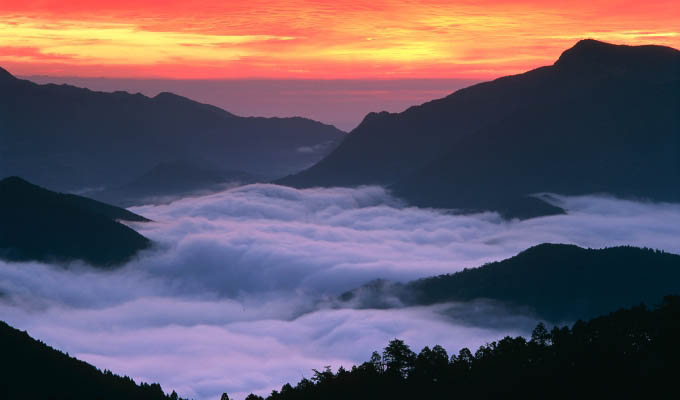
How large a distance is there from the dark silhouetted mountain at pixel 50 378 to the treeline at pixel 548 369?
50945mm

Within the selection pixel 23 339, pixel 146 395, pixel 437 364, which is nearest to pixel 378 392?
pixel 437 364

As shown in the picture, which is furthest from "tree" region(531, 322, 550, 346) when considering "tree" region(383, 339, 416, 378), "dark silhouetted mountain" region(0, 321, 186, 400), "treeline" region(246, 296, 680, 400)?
"dark silhouetted mountain" region(0, 321, 186, 400)

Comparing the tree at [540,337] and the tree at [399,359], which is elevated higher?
the tree at [540,337]

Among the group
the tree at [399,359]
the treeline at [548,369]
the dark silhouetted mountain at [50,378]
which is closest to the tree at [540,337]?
the treeline at [548,369]

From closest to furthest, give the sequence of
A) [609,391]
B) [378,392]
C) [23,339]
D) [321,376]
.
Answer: [609,391], [378,392], [321,376], [23,339]

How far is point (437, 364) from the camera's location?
3511 inches

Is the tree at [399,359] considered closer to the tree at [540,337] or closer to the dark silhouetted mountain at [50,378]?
the tree at [540,337]

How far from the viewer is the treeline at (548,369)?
247ft

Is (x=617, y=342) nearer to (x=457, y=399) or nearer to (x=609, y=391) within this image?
(x=609, y=391)

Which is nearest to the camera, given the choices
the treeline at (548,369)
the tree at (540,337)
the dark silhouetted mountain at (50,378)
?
the treeline at (548,369)

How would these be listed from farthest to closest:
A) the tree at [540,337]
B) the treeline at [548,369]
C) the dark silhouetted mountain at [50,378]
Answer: the dark silhouetted mountain at [50,378]
the tree at [540,337]
the treeline at [548,369]

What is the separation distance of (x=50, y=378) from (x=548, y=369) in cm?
8787

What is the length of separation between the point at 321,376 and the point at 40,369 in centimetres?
6498

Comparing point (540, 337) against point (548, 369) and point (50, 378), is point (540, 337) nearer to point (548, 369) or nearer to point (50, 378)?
point (548, 369)
